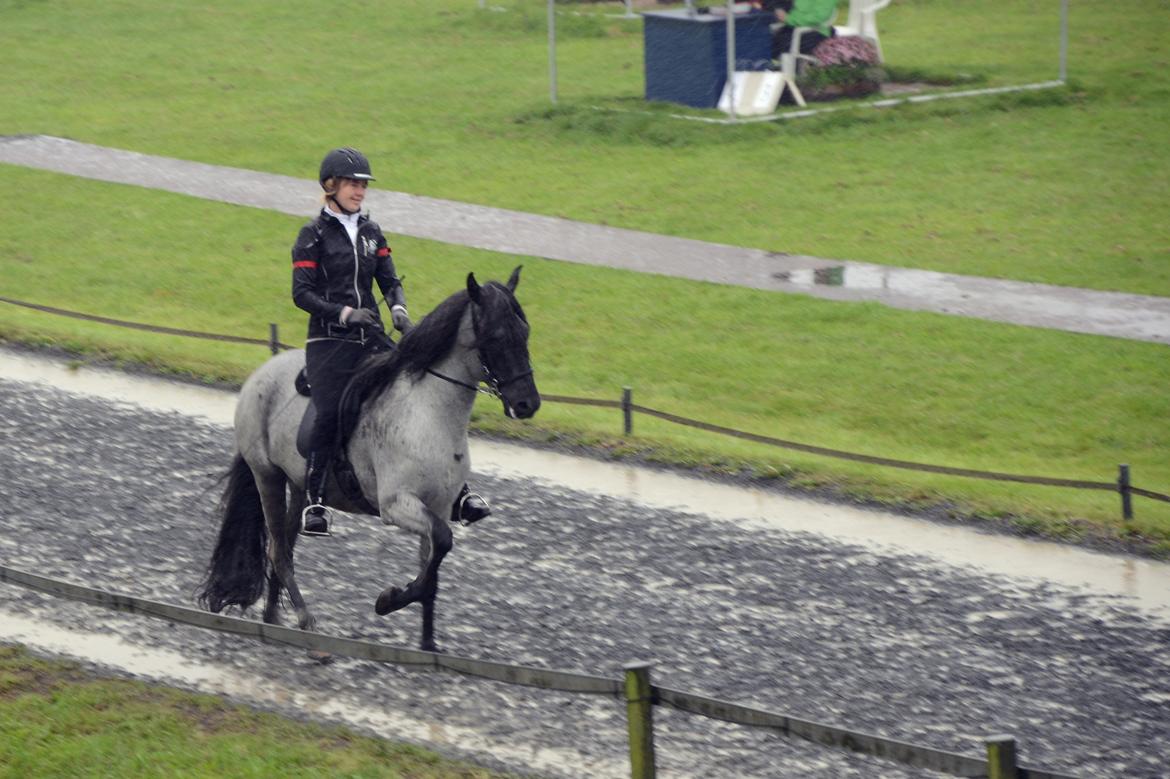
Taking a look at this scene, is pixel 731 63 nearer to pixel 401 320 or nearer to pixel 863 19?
pixel 863 19

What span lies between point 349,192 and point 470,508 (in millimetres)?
2093

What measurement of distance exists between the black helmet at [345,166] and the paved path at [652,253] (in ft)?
33.6

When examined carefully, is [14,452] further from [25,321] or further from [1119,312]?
[1119,312]

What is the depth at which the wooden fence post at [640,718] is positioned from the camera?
7293 millimetres

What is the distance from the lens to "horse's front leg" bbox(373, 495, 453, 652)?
363 inches

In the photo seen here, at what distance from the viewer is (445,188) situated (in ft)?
80.5

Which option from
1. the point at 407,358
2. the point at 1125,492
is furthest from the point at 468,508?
the point at 1125,492

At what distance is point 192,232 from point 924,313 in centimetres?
1059

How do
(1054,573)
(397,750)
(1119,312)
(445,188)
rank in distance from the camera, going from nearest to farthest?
(397,750) → (1054,573) → (1119,312) → (445,188)

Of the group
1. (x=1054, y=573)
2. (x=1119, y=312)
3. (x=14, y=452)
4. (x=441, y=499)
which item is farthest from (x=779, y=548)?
(x=1119, y=312)

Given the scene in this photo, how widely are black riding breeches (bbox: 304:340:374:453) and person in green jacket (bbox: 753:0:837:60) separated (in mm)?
21878

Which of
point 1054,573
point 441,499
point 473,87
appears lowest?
point 1054,573

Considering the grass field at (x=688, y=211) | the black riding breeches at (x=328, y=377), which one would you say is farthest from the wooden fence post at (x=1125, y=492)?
the black riding breeches at (x=328, y=377)

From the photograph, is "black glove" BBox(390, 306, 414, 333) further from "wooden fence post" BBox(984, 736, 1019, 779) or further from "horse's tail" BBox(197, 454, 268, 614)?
"wooden fence post" BBox(984, 736, 1019, 779)
